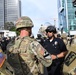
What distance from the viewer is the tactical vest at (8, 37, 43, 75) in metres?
4.71

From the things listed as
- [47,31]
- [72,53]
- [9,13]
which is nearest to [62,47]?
[47,31]

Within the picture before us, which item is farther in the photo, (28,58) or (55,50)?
(55,50)

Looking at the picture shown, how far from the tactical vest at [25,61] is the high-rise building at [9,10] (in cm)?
14175

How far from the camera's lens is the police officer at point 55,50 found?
664 cm

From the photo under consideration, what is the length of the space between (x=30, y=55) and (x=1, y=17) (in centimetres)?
14432

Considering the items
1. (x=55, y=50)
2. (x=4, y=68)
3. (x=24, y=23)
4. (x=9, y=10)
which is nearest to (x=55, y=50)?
(x=55, y=50)

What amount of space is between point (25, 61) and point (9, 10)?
15839 cm

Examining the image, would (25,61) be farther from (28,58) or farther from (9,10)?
(9,10)

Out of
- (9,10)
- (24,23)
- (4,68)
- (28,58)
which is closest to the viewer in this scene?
(4,68)

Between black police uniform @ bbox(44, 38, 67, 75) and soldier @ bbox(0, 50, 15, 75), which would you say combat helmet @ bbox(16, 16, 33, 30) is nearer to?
soldier @ bbox(0, 50, 15, 75)

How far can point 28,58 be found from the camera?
4.73 m

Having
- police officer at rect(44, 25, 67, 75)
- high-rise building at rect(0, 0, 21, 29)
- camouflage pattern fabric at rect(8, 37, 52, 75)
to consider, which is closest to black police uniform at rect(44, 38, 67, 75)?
police officer at rect(44, 25, 67, 75)

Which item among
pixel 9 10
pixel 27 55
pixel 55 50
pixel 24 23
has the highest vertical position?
pixel 9 10

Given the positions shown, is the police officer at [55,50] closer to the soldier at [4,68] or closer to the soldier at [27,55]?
the soldier at [27,55]
